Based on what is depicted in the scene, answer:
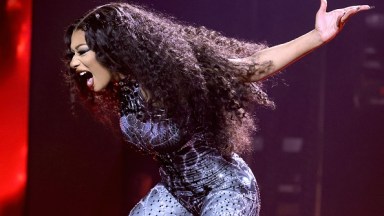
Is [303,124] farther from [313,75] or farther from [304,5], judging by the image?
[304,5]

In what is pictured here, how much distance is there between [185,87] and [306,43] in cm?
44

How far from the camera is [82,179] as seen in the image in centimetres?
375

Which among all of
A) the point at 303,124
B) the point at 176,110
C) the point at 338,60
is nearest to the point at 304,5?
the point at 338,60

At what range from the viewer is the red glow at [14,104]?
330 cm

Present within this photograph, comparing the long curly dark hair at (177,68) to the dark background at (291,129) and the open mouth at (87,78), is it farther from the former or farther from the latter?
the dark background at (291,129)

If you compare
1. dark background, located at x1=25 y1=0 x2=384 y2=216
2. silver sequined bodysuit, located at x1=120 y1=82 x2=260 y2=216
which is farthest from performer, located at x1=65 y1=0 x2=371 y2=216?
dark background, located at x1=25 y1=0 x2=384 y2=216

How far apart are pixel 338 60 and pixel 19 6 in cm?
182

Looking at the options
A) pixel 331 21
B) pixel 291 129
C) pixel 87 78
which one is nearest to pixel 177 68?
pixel 87 78

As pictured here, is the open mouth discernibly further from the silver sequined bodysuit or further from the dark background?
the dark background

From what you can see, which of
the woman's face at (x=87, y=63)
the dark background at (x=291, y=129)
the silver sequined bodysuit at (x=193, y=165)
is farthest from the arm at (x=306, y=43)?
the dark background at (x=291, y=129)

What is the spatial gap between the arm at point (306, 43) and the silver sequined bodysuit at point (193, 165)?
0.31 meters

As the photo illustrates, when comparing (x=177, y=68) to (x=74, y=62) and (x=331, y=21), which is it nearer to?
(x=74, y=62)

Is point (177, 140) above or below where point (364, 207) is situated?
above

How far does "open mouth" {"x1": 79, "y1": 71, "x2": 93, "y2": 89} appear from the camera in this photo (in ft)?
7.52
